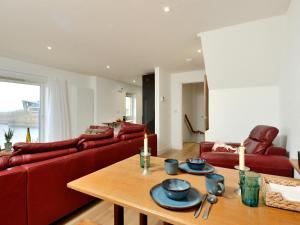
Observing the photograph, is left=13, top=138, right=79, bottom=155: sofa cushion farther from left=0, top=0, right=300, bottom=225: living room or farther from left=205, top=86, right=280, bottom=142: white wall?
left=205, top=86, right=280, bottom=142: white wall

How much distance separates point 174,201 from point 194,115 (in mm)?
6189

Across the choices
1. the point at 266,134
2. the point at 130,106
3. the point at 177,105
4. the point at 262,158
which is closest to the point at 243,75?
the point at 266,134

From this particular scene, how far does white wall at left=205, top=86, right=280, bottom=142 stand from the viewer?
3.11 metres

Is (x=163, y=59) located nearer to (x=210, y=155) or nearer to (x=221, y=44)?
(x=221, y=44)

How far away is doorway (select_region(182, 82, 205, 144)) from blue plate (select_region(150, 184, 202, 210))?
226 inches

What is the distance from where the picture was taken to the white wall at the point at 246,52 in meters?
Result: 2.43

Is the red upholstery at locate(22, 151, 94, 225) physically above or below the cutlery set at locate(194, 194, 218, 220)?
below

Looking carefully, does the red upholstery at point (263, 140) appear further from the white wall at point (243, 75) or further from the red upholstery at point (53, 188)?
the red upholstery at point (53, 188)

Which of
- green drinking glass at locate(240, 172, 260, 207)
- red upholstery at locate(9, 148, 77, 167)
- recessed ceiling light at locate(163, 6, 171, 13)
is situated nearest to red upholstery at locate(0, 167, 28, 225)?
red upholstery at locate(9, 148, 77, 167)

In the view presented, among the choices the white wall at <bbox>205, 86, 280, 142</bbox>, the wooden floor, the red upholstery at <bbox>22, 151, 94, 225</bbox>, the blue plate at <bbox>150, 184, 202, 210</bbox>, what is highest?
the white wall at <bbox>205, 86, 280, 142</bbox>

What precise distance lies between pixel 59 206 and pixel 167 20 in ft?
8.41

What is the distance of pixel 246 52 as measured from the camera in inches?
109

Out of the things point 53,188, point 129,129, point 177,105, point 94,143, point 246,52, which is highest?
point 246,52

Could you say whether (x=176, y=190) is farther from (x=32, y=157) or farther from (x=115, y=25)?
(x=115, y=25)
